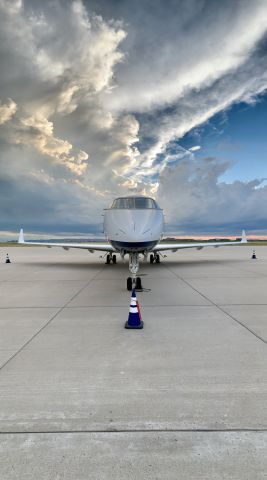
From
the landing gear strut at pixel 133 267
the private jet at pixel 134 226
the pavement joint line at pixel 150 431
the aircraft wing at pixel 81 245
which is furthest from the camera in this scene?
the aircraft wing at pixel 81 245

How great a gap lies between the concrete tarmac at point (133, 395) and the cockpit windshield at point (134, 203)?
5.24m

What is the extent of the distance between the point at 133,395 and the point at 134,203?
28.5 ft

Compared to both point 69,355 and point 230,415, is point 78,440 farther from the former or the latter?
point 69,355

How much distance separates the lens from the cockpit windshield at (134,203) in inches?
450

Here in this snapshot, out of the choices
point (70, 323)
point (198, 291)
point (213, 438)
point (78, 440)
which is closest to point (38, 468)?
point (78, 440)

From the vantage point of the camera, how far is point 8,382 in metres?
3.60

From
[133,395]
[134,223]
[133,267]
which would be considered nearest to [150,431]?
[133,395]

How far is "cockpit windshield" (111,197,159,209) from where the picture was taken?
11427 millimetres

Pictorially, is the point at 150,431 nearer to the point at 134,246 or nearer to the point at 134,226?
the point at 134,246

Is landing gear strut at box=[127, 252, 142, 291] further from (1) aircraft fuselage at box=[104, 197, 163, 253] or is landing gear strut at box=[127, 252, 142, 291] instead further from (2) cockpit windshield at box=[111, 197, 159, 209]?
(2) cockpit windshield at box=[111, 197, 159, 209]

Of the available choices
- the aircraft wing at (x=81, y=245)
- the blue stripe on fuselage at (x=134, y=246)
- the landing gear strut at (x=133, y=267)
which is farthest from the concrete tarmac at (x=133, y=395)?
the aircraft wing at (x=81, y=245)

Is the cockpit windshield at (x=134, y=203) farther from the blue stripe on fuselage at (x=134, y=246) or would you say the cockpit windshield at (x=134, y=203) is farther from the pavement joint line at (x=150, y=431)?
the pavement joint line at (x=150, y=431)

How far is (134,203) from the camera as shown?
37.7 ft

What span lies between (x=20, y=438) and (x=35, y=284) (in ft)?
30.3
